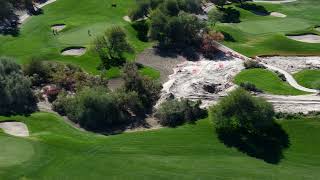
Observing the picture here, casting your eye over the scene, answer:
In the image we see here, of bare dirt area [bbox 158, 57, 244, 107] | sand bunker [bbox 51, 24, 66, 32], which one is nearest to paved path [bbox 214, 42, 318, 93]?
bare dirt area [bbox 158, 57, 244, 107]

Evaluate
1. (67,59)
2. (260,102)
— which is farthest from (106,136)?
(67,59)

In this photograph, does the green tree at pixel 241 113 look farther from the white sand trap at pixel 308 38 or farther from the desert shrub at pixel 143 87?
the white sand trap at pixel 308 38

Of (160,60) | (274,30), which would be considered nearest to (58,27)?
(160,60)

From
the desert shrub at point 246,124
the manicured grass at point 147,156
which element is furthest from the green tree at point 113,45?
the desert shrub at point 246,124

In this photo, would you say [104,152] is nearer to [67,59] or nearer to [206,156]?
[206,156]

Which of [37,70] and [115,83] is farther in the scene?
[115,83]

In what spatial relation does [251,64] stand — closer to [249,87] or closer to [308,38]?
[249,87]

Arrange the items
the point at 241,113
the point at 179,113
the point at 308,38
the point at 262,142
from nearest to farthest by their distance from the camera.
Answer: the point at 262,142
the point at 241,113
the point at 179,113
the point at 308,38
